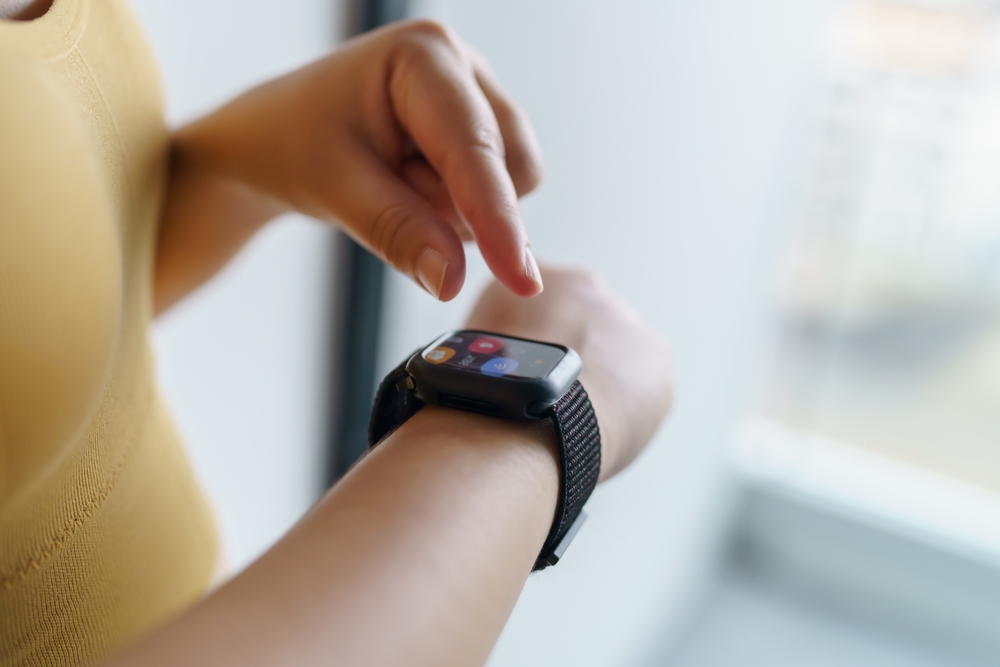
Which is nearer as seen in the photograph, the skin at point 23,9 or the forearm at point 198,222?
the skin at point 23,9

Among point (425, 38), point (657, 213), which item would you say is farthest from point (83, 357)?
point (657, 213)

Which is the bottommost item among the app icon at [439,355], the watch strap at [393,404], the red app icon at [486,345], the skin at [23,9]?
the watch strap at [393,404]

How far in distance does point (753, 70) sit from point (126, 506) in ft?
4.91

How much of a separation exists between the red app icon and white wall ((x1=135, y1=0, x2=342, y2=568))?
299mm

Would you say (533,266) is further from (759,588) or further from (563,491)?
(759,588)

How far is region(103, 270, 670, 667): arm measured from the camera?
284mm

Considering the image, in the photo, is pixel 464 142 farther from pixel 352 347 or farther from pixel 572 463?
pixel 352 347

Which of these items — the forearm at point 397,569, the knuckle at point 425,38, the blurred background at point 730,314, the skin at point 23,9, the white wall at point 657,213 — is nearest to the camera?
the forearm at point 397,569

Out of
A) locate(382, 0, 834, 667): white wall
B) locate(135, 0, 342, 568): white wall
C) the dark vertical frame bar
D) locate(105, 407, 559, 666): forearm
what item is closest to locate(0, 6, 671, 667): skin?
locate(105, 407, 559, 666): forearm

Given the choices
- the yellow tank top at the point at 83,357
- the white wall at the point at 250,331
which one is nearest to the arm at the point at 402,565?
the yellow tank top at the point at 83,357

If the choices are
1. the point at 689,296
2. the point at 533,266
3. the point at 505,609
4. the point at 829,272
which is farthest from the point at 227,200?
the point at 829,272

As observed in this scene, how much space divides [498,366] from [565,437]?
0.06 m

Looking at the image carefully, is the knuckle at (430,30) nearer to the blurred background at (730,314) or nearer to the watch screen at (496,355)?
the watch screen at (496,355)

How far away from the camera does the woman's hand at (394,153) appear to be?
1.50ft
